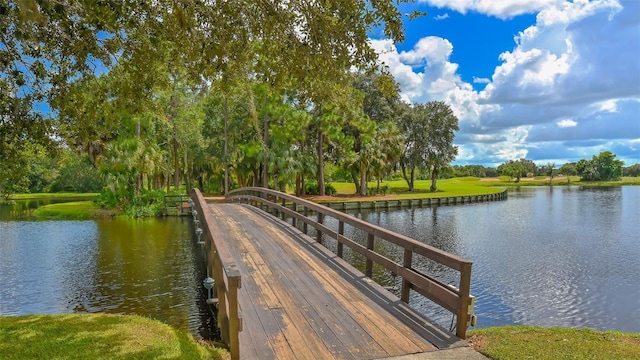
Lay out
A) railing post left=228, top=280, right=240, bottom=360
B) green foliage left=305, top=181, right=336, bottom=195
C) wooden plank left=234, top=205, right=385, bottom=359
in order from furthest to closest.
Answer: green foliage left=305, top=181, right=336, bottom=195 < wooden plank left=234, top=205, right=385, bottom=359 < railing post left=228, top=280, right=240, bottom=360

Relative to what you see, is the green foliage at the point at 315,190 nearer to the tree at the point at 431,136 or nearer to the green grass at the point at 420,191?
the green grass at the point at 420,191

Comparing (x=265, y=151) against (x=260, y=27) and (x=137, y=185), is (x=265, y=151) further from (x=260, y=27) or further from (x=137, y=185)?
(x=260, y=27)

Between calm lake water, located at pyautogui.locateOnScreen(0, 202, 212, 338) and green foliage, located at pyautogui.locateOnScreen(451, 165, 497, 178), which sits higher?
green foliage, located at pyautogui.locateOnScreen(451, 165, 497, 178)

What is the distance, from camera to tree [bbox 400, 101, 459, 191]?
5819 centimetres

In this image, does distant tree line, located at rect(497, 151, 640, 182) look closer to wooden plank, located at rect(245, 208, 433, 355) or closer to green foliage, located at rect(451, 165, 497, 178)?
green foliage, located at rect(451, 165, 497, 178)

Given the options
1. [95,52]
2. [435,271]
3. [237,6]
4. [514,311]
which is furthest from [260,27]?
[435,271]

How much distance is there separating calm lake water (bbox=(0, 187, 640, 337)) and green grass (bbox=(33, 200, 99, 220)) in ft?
16.4

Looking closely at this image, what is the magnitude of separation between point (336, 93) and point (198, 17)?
2589 millimetres

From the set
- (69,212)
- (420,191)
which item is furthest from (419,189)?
(69,212)

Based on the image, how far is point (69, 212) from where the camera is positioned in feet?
117

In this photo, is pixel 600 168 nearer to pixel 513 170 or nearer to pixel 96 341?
pixel 513 170

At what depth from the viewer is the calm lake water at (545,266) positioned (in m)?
11.1

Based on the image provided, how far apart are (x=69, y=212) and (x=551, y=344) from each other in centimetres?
3833

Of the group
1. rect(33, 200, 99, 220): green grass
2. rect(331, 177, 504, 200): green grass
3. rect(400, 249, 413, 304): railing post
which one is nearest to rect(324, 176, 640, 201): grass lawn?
rect(331, 177, 504, 200): green grass
